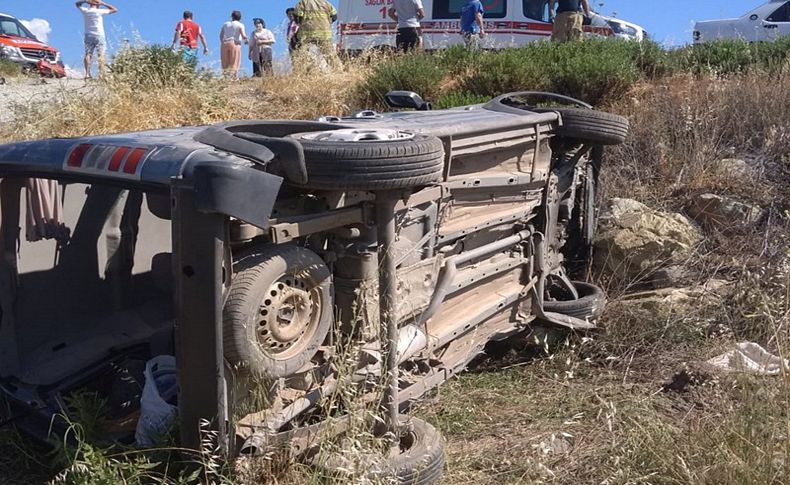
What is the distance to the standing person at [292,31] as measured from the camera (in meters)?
13.7

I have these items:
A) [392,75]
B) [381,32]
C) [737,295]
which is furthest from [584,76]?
[381,32]

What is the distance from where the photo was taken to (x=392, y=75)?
9914 millimetres

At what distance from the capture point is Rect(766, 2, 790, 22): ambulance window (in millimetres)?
19422

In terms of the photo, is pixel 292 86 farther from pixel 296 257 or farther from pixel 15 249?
pixel 296 257

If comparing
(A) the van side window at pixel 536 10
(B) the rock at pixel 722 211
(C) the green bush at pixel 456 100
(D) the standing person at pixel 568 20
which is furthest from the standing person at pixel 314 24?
(B) the rock at pixel 722 211

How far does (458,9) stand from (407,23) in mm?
4604

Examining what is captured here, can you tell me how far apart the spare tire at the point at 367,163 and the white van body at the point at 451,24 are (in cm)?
1326

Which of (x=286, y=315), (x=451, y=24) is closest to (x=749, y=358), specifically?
(x=286, y=315)

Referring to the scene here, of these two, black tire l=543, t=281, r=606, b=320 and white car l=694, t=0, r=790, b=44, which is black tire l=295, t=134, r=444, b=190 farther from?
white car l=694, t=0, r=790, b=44

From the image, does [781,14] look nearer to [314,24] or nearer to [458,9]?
[458,9]

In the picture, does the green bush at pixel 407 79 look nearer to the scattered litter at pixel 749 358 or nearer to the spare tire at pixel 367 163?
the scattered litter at pixel 749 358

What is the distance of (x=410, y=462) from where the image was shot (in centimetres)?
285

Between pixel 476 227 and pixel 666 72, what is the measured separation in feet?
22.6

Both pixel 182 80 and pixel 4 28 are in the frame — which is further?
pixel 4 28
